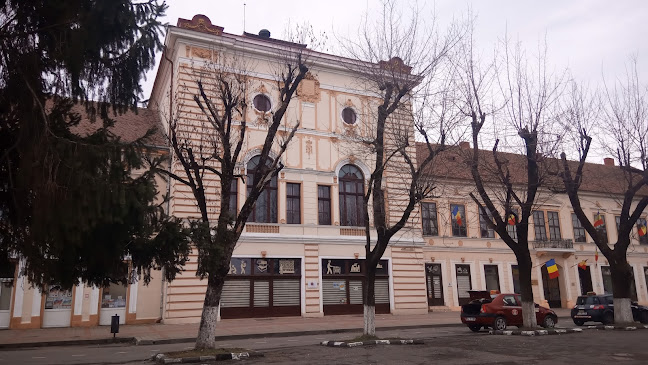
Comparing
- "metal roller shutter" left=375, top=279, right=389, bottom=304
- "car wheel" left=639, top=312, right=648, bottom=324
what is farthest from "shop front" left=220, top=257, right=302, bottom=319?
"car wheel" left=639, top=312, right=648, bottom=324

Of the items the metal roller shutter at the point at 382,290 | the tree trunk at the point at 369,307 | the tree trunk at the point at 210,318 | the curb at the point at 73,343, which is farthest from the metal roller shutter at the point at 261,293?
the tree trunk at the point at 210,318

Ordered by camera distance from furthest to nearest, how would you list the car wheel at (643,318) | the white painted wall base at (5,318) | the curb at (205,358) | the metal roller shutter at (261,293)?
the metal roller shutter at (261,293), the car wheel at (643,318), the white painted wall base at (5,318), the curb at (205,358)

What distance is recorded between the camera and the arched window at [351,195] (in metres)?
27.2

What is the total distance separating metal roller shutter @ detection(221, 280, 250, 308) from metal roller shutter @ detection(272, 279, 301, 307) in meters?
1.33

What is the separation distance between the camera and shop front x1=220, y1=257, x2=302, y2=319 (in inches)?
943

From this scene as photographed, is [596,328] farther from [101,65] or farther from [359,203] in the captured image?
[101,65]

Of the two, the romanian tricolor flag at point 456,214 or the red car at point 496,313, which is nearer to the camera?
the red car at point 496,313

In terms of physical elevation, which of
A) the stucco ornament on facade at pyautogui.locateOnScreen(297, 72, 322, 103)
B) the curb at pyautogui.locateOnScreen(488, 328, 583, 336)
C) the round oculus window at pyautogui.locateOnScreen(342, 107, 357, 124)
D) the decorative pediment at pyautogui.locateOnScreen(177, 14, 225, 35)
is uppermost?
the decorative pediment at pyautogui.locateOnScreen(177, 14, 225, 35)

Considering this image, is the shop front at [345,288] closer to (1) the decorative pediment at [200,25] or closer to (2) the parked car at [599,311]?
(2) the parked car at [599,311]

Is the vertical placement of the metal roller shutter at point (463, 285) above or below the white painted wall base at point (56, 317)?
above

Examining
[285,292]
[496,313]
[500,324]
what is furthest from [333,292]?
[500,324]

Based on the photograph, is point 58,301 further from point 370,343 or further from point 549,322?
→ point 549,322

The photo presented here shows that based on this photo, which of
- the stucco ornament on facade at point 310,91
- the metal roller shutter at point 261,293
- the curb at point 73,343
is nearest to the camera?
the curb at point 73,343

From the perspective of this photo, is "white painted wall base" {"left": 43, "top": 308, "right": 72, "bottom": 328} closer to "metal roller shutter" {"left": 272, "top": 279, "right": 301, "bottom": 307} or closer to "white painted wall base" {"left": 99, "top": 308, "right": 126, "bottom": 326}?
"white painted wall base" {"left": 99, "top": 308, "right": 126, "bottom": 326}
